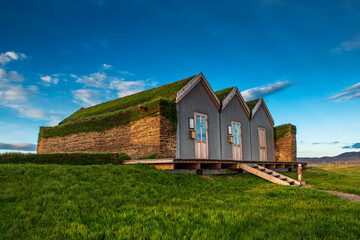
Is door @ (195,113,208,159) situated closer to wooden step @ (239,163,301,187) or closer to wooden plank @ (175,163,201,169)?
wooden step @ (239,163,301,187)

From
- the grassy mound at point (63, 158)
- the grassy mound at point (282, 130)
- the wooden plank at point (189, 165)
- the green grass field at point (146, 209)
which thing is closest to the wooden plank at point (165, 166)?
the wooden plank at point (189, 165)

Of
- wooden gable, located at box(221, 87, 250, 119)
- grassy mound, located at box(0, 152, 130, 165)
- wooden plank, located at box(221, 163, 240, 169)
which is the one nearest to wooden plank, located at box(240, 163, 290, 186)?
wooden plank, located at box(221, 163, 240, 169)

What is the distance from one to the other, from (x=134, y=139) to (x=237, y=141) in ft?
26.2

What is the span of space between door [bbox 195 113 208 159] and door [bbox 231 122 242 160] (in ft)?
10.9

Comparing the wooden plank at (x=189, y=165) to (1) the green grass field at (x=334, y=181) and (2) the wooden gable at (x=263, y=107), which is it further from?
(2) the wooden gable at (x=263, y=107)

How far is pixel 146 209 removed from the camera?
22.3 feet

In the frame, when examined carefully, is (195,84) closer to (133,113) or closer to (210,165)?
(133,113)

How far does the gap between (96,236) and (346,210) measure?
21.0 feet

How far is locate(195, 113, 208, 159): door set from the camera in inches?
664

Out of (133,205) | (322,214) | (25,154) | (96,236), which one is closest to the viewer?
(96,236)

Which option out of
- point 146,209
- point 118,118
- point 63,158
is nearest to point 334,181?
point 146,209

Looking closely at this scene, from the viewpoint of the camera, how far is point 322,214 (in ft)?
21.6

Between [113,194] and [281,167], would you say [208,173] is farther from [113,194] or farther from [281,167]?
[281,167]

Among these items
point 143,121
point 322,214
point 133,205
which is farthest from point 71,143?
point 322,214
